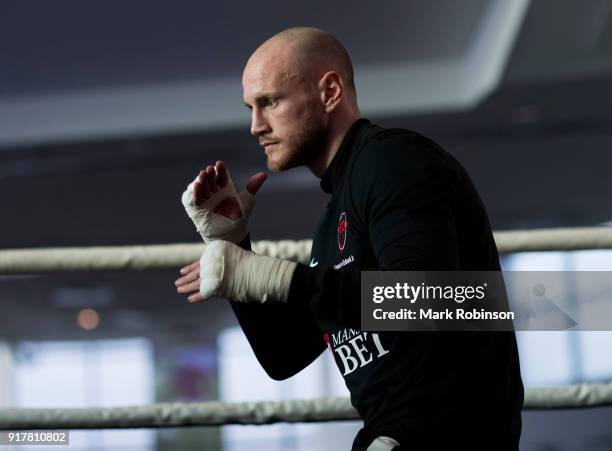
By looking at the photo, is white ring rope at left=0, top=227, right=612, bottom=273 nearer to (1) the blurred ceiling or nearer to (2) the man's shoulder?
(2) the man's shoulder

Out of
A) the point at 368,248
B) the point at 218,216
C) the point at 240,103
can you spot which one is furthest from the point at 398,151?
the point at 240,103

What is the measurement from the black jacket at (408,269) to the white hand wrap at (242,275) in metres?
0.02

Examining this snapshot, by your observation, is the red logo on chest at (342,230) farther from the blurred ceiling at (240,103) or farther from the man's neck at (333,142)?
the blurred ceiling at (240,103)

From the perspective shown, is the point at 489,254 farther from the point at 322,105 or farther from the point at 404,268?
the point at 322,105

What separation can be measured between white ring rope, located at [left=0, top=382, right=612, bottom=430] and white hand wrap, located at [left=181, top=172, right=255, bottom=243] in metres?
0.39

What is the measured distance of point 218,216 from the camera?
4.42 feet

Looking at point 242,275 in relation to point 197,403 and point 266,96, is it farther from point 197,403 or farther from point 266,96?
point 197,403

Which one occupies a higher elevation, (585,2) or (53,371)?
(585,2)

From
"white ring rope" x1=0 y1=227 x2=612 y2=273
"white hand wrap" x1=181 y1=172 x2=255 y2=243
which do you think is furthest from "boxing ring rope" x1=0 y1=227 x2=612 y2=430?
"white hand wrap" x1=181 y1=172 x2=255 y2=243

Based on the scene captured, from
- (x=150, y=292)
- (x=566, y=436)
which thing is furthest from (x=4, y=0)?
(x=566, y=436)

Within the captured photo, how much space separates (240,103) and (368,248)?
189 inches

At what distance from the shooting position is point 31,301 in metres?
9.25

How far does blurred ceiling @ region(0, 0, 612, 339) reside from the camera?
474 cm

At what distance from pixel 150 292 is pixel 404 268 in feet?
27.5
